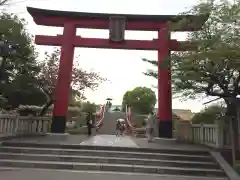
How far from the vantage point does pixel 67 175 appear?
9.05 metres

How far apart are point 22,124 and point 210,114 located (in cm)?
999

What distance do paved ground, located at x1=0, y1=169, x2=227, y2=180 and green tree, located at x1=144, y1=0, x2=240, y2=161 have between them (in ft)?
11.6

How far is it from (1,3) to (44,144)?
5747 millimetres

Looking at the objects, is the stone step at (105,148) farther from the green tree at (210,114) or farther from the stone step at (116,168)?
the green tree at (210,114)

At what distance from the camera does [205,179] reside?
373 inches

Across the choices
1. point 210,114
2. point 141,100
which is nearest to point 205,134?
point 210,114

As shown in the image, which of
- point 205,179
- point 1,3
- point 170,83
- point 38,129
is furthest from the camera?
point 38,129

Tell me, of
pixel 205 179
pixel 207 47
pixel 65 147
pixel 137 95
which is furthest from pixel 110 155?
pixel 137 95

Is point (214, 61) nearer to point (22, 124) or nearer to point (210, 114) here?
point (210, 114)

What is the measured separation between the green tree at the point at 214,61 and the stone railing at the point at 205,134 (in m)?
0.50

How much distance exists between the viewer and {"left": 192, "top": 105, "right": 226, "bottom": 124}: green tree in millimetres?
14306

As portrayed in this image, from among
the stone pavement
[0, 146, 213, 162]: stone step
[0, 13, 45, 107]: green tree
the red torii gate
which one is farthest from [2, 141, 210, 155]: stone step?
[0, 13, 45, 107]: green tree

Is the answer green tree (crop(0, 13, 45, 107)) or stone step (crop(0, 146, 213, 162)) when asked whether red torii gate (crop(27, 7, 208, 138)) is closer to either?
green tree (crop(0, 13, 45, 107))

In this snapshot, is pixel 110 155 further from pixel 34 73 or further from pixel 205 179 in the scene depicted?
pixel 34 73
